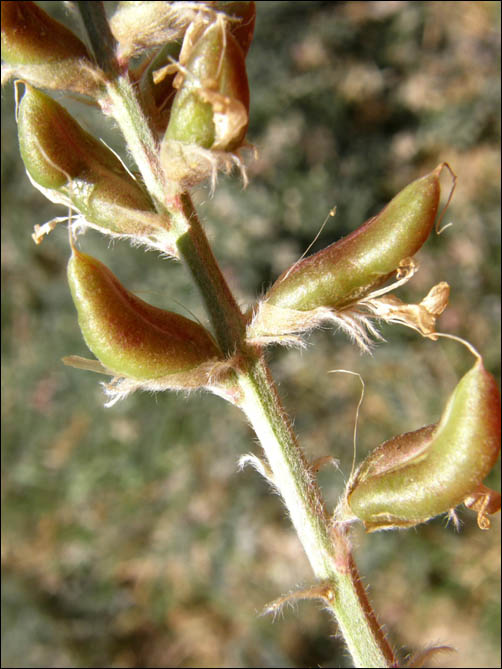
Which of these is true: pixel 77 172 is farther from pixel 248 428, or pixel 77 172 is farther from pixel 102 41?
pixel 248 428

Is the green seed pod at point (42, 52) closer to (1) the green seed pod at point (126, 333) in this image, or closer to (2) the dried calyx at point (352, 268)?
(1) the green seed pod at point (126, 333)

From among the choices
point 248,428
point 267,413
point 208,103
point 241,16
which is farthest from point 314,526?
point 248,428

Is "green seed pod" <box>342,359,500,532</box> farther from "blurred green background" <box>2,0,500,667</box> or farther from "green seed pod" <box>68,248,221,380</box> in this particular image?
"blurred green background" <box>2,0,500,667</box>

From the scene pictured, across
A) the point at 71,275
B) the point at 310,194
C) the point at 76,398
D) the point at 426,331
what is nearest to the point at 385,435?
the point at 310,194

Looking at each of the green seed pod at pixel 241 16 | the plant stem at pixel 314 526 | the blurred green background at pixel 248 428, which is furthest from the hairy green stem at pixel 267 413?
the blurred green background at pixel 248 428

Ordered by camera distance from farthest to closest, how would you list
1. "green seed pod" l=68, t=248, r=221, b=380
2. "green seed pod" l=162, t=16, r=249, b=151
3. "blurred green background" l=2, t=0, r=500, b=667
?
"blurred green background" l=2, t=0, r=500, b=667 → "green seed pod" l=68, t=248, r=221, b=380 → "green seed pod" l=162, t=16, r=249, b=151

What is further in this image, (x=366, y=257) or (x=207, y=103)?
(x=366, y=257)

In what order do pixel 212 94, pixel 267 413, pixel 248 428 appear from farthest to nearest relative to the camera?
pixel 248 428
pixel 267 413
pixel 212 94

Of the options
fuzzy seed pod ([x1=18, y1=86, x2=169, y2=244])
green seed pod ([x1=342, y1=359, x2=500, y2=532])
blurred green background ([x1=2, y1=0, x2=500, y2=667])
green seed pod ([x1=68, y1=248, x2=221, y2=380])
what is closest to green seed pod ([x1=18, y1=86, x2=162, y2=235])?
fuzzy seed pod ([x1=18, y1=86, x2=169, y2=244])
